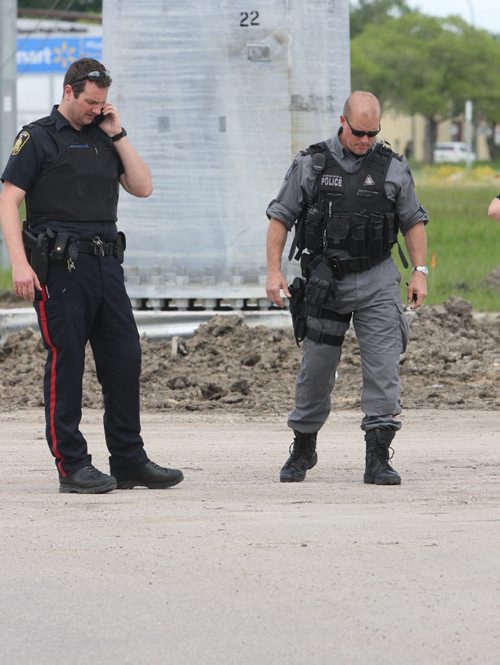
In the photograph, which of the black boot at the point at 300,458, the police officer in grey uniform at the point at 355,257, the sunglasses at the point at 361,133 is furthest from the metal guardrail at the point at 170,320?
the sunglasses at the point at 361,133

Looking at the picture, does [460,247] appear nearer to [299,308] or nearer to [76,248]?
[299,308]

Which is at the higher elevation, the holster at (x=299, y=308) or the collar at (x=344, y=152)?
the collar at (x=344, y=152)

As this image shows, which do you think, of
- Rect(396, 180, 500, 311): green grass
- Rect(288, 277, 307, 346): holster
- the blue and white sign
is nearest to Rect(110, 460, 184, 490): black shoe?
Rect(288, 277, 307, 346): holster

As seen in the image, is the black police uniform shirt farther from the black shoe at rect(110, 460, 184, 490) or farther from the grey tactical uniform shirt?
the black shoe at rect(110, 460, 184, 490)

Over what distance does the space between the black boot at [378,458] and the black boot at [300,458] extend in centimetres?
31

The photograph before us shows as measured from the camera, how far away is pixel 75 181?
6.98m

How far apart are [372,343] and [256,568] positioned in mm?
2048

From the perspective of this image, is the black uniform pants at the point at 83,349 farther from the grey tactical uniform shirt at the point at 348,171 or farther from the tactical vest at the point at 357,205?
the tactical vest at the point at 357,205

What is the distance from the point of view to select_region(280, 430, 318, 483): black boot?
25.1ft

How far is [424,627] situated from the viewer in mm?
4898

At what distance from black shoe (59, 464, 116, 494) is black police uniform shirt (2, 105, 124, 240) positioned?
1092 mm

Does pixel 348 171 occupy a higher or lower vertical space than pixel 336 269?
higher

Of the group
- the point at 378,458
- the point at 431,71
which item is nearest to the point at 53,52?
the point at 431,71

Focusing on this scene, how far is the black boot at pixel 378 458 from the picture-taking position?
748 cm
